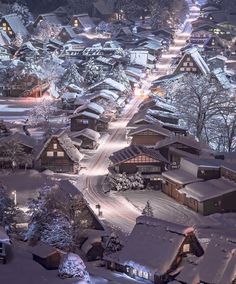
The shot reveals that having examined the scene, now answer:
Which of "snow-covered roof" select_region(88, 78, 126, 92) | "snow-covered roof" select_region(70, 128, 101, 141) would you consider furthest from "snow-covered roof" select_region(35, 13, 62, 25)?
"snow-covered roof" select_region(70, 128, 101, 141)

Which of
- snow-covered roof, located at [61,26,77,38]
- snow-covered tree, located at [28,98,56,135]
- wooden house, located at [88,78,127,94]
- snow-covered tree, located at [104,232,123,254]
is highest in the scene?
snow-covered roof, located at [61,26,77,38]

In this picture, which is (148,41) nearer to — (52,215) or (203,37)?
(203,37)

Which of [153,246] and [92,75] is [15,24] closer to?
[92,75]

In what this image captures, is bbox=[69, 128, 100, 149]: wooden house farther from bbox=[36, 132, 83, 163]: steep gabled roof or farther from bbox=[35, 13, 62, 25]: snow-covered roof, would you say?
bbox=[35, 13, 62, 25]: snow-covered roof

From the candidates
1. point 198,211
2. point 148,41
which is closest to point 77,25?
point 148,41

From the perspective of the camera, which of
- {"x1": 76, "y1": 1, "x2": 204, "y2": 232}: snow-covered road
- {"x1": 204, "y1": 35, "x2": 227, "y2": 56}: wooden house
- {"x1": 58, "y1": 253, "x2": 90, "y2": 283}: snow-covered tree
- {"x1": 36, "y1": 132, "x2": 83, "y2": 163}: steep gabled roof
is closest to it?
{"x1": 58, "y1": 253, "x2": 90, "y2": 283}: snow-covered tree

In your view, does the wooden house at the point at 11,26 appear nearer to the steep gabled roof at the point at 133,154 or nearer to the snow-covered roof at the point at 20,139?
the snow-covered roof at the point at 20,139
